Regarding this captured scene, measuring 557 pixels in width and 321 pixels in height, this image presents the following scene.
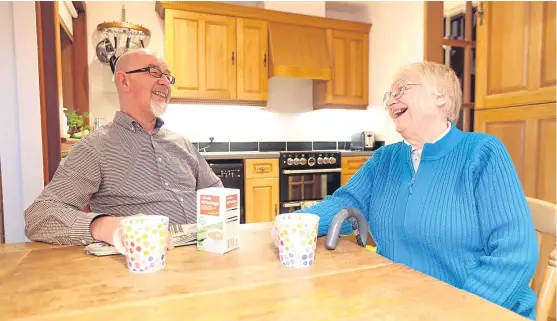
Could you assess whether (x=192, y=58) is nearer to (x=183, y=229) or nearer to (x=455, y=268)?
(x=183, y=229)

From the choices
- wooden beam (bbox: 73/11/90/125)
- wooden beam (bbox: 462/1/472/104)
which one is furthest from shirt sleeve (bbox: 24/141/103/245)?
→ wooden beam (bbox: 462/1/472/104)

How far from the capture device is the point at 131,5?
3.67 meters

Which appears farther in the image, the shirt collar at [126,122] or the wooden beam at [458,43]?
the wooden beam at [458,43]

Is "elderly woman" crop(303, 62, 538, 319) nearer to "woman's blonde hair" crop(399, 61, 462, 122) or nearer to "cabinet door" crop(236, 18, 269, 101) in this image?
"woman's blonde hair" crop(399, 61, 462, 122)

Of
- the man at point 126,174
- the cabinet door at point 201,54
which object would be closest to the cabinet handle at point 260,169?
the cabinet door at point 201,54

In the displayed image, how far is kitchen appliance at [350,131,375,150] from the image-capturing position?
4.19 meters

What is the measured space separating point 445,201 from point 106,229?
0.86 m

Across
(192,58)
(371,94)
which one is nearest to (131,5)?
(192,58)

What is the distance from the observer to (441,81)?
1.11m

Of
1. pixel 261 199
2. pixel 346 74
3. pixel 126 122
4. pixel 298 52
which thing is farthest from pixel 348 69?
pixel 126 122

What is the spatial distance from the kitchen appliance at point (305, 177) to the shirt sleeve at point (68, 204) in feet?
7.99

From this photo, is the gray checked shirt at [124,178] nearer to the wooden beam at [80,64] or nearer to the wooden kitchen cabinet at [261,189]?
the wooden kitchen cabinet at [261,189]

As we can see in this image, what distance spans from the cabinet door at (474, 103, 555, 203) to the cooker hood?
2020mm

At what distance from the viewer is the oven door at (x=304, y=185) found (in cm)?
367
